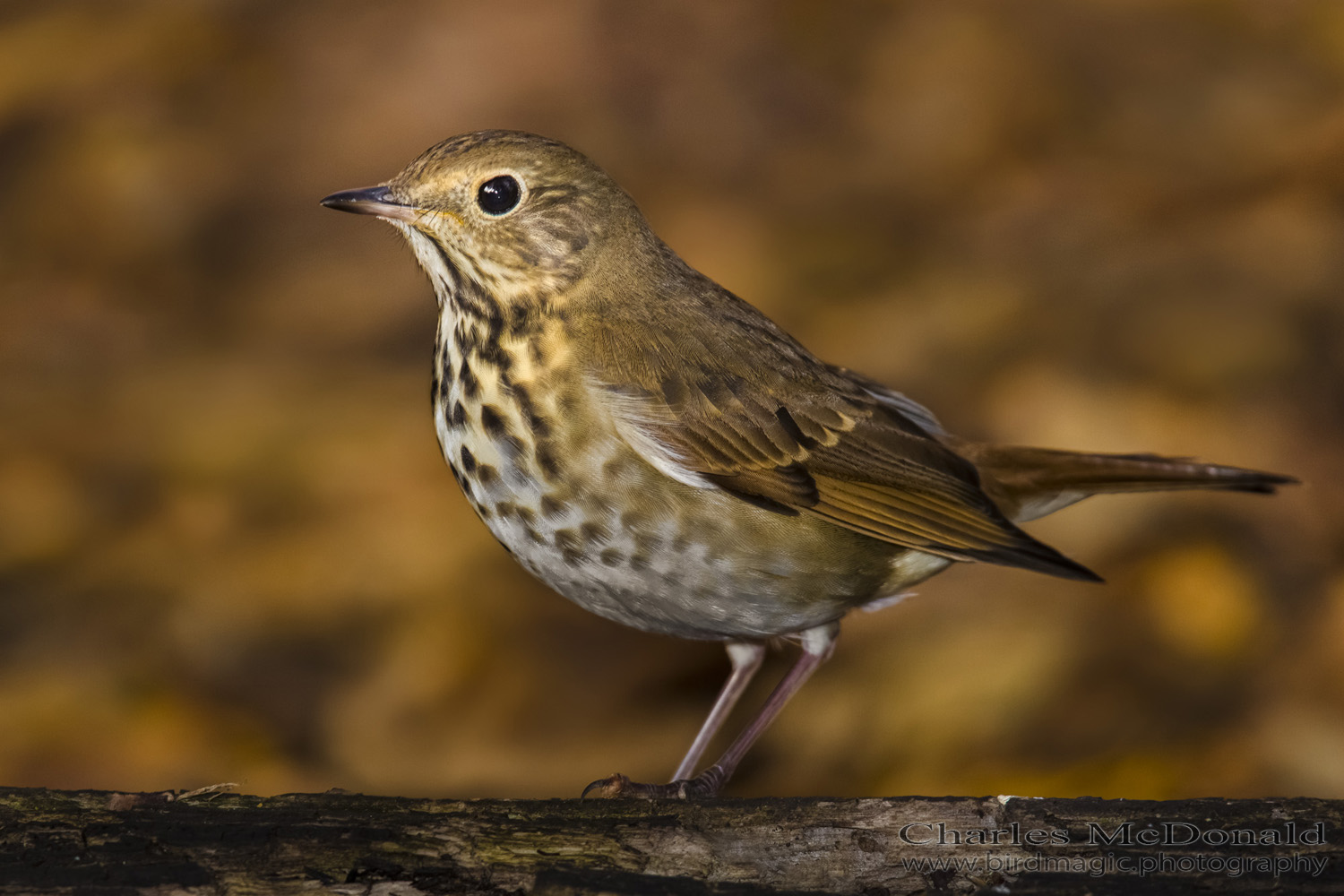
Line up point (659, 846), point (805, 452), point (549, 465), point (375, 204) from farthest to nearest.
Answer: point (805, 452), point (375, 204), point (549, 465), point (659, 846)

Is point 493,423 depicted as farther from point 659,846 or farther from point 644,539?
point 659,846

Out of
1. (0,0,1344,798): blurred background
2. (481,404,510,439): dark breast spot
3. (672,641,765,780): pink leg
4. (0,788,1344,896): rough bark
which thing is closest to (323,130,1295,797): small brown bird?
(481,404,510,439): dark breast spot

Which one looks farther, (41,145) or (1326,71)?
(1326,71)

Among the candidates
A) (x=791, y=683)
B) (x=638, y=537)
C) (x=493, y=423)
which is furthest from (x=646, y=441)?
(x=791, y=683)

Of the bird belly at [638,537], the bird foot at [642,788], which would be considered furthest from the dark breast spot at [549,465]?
the bird foot at [642,788]

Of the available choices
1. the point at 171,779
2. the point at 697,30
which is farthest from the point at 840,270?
the point at 171,779

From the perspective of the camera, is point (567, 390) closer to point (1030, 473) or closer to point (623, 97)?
point (1030, 473)

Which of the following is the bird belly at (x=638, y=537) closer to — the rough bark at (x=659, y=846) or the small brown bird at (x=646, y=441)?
the small brown bird at (x=646, y=441)

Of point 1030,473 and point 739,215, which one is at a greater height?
point 739,215
